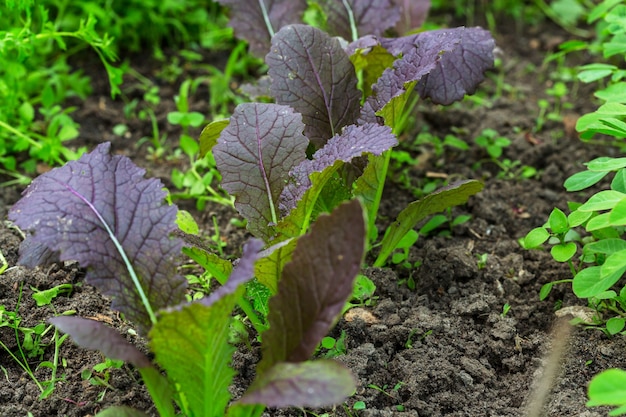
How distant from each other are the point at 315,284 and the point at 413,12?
184cm

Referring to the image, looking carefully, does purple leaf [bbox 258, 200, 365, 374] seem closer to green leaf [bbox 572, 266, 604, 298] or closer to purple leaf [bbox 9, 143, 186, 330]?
purple leaf [bbox 9, 143, 186, 330]

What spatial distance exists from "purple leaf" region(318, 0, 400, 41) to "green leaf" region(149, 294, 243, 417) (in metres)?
1.50

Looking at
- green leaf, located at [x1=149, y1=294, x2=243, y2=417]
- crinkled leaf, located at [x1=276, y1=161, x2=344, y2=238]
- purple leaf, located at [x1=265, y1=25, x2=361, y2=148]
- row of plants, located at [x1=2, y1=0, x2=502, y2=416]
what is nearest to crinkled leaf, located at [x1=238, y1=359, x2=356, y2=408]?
row of plants, located at [x1=2, y1=0, x2=502, y2=416]

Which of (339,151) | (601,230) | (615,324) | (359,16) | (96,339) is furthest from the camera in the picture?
(359,16)

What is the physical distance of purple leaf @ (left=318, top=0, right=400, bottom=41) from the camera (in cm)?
274

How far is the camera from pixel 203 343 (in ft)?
5.18

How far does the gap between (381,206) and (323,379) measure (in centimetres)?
135

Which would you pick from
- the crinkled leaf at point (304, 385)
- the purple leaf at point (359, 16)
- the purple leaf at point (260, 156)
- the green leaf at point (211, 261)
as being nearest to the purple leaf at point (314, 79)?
the purple leaf at point (260, 156)

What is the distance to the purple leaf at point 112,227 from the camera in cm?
172

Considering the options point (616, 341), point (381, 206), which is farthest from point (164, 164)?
point (616, 341)

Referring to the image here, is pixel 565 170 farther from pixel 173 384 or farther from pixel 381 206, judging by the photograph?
pixel 173 384

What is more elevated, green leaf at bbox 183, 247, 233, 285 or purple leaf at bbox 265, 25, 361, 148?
purple leaf at bbox 265, 25, 361, 148

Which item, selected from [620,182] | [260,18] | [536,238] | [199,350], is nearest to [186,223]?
[199,350]

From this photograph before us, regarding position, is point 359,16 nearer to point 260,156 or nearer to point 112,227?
point 260,156
